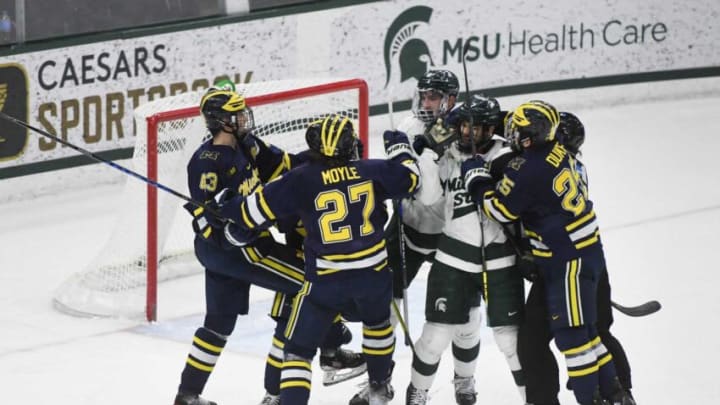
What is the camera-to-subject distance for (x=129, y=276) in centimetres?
708

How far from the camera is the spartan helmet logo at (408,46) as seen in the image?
10.3m

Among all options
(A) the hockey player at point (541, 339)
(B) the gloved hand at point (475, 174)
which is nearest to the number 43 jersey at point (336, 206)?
(B) the gloved hand at point (475, 174)

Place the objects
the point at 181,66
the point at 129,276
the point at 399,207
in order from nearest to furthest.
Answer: the point at 399,207
the point at 129,276
the point at 181,66

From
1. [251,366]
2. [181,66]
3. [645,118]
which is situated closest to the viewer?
[251,366]

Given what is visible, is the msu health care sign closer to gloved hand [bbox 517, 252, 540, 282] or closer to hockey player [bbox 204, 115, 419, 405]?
hockey player [bbox 204, 115, 419, 405]

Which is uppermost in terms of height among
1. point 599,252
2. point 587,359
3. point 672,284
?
point 599,252

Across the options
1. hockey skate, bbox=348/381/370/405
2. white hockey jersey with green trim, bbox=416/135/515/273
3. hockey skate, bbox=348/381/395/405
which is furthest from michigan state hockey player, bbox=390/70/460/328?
hockey skate, bbox=348/381/395/405

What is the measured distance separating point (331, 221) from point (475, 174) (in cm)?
60

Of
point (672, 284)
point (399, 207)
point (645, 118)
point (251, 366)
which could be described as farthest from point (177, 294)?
point (645, 118)

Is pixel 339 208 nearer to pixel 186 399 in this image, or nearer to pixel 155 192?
pixel 186 399

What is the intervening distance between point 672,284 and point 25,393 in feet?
11.2

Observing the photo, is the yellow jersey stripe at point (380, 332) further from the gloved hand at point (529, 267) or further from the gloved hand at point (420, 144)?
the gloved hand at point (420, 144)

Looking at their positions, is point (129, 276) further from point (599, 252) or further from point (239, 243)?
point (599, 252)

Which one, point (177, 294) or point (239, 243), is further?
point (177, 294)
